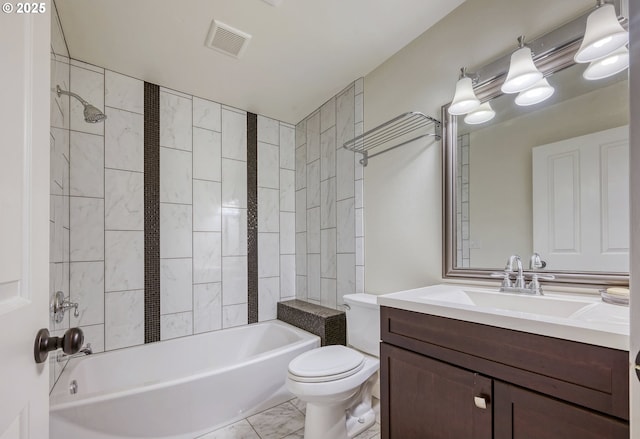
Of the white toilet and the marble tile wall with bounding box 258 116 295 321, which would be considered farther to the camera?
the marble tile wall with bounding box 258 116 295 321

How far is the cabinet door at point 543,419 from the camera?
28.0 inches

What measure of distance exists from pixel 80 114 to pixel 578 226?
2821 mm

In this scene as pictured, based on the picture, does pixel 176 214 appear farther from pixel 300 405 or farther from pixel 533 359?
pixel 533 359

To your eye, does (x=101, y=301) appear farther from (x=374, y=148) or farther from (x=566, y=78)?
(x=566, y=78)

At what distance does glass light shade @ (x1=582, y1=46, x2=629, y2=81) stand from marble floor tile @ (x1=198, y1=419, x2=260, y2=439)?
2328 mm

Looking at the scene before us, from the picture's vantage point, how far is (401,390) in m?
1.18

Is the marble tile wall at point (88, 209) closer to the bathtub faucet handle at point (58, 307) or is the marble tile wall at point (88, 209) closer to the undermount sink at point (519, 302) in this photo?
the bathtub faucet handle at point (58, 307)

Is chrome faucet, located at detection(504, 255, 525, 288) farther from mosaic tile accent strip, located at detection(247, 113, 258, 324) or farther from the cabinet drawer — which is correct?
mosaic tile accent strip, located at detection(247, 113, 258, 324)

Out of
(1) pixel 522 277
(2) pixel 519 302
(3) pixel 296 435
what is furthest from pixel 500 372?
(3) pixel 296 435

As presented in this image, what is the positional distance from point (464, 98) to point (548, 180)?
547 millimetres

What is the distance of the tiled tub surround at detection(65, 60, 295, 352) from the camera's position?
205 cm
